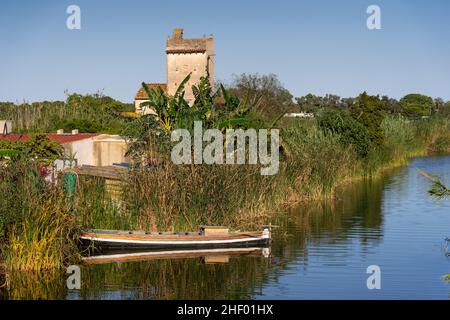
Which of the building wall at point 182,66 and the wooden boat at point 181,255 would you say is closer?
the wooden boat at point 181,255

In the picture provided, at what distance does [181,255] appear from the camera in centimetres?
1834

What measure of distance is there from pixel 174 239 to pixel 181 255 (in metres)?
0.41

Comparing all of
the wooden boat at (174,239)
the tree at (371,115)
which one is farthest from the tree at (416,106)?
the wooden boat at (174,239)

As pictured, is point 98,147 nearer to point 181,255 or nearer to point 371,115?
point 181,255

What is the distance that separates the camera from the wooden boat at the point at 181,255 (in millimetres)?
17828

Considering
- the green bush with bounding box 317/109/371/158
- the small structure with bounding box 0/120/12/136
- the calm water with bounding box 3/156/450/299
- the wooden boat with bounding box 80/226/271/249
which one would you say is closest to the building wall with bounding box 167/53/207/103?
the green bush with bounding box 317/109/371/158

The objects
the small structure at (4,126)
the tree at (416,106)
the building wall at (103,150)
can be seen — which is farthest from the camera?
the tree at (416,106)

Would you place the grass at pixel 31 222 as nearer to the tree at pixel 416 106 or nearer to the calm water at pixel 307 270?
the calm water at pixel 307 270

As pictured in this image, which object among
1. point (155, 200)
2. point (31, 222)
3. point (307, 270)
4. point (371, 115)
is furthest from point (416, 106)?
point (31, 222)

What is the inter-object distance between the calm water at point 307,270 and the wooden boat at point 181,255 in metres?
0.22

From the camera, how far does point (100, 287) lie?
15.2 metres

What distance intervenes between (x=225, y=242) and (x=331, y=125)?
Result: 739 inches
